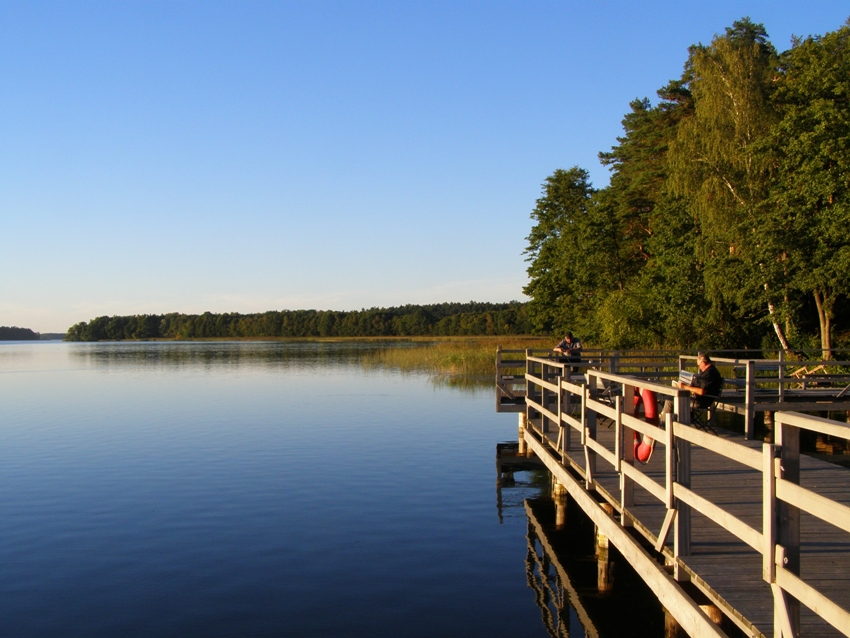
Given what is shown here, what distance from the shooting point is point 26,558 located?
1030 centimetres

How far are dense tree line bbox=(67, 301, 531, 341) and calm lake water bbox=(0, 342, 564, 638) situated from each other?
406 ft

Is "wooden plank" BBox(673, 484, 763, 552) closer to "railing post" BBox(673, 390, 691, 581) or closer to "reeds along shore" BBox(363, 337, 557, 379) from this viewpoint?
"railing post" BBox(673, 390, 691, 581)

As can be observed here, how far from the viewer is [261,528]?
38.1 ft

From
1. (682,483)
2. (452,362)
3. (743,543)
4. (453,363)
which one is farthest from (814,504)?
(452,362)

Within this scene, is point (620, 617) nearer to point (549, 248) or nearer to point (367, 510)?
point (367, 510)

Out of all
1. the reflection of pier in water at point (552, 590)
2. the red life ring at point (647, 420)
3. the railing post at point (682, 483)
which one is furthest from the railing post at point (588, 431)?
the railing post at point (682, 483)

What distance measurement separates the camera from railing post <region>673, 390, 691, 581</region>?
6.10m

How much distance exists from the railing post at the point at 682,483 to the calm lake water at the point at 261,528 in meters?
2.26

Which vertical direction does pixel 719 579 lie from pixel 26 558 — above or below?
above

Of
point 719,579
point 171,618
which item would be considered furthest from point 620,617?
point 171,618

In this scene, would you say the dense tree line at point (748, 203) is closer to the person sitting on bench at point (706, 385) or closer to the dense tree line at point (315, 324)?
the person sitting on bench at point (706, 385)

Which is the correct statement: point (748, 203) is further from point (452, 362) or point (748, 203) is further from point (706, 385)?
point (706, 385)

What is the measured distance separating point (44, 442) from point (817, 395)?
19.2 metres

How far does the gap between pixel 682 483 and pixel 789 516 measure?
188 cm
